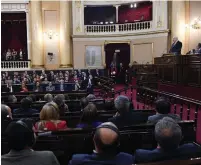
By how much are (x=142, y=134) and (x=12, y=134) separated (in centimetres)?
136

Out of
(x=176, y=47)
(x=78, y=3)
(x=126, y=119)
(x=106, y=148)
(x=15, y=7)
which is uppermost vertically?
(x=78, y=3)

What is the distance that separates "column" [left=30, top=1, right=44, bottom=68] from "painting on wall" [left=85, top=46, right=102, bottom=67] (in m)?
2.56

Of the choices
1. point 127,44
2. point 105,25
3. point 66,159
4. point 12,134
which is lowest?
point 66,159

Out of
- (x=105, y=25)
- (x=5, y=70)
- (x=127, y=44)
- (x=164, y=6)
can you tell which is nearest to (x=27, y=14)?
(x=5, y=70)

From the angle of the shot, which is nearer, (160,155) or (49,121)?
(160,155)

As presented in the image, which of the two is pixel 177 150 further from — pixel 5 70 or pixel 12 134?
pixel 5 70

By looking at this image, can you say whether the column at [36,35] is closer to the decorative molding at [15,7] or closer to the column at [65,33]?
the decorative molding at [15,7]

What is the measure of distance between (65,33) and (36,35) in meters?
1.54

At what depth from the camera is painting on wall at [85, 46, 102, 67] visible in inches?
630

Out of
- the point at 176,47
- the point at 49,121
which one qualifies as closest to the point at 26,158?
the point at 49,121

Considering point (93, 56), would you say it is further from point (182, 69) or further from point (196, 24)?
point (182, 69)

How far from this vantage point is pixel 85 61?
15969 mm

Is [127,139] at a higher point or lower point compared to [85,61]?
lower

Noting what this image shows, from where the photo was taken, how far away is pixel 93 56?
52.7ft
